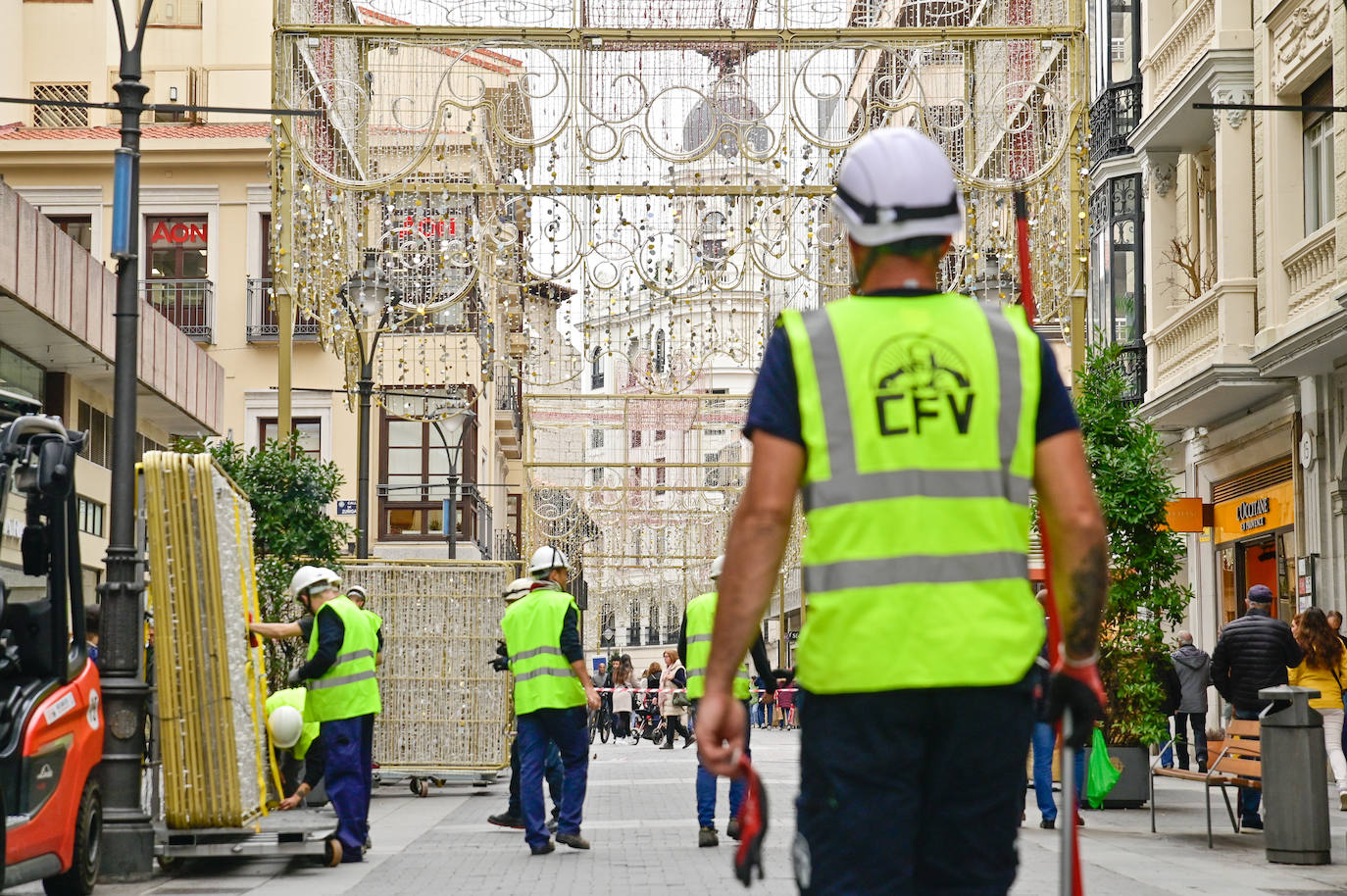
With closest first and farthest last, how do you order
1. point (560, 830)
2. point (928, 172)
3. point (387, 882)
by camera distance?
1. point (928, 172)
2. point (387, 882)
3. point (560, 830)

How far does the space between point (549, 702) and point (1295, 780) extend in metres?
4.58

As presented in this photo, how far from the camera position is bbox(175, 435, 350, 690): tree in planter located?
19.0 m

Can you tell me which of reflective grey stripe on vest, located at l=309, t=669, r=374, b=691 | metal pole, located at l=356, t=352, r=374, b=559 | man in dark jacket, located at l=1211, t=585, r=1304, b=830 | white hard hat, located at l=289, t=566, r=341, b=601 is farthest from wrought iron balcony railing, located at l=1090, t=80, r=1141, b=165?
reflective grey stripe on vest, located at l=309, t=669, r=374, b=691

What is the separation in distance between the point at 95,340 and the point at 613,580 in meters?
33.9

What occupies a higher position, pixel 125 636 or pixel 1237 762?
pixel 125 636

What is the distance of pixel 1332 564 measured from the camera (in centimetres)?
2408

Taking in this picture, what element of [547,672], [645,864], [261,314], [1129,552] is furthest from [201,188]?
[645,864]

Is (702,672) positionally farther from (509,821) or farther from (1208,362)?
(1208,362)

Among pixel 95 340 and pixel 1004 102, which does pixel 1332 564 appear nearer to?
pixel 1004 102

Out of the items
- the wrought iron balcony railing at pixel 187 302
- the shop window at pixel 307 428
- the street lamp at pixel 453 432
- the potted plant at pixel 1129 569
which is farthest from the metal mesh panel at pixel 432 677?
the shop window at pixel 307 428

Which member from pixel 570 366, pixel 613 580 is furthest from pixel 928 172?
pixel 613 580

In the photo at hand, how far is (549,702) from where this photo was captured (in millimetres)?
13180

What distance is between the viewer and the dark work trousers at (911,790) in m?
3.63

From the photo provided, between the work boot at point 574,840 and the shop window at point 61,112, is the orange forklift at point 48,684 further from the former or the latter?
the shop window at point 61,112
